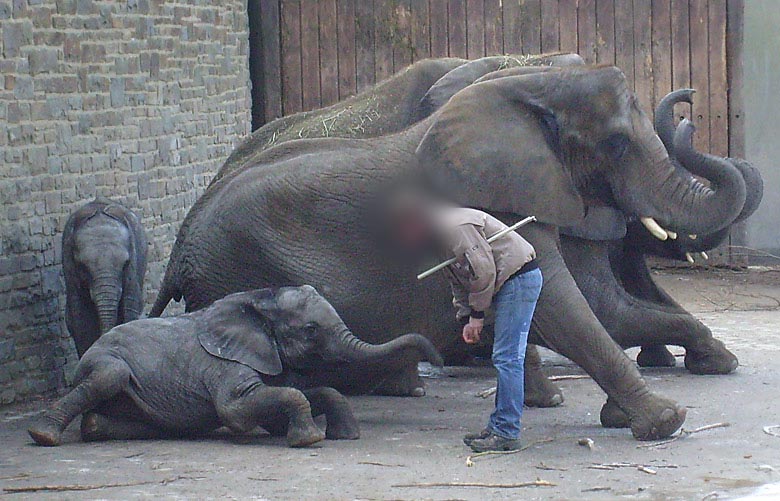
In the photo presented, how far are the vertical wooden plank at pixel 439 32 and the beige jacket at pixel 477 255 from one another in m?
7.49

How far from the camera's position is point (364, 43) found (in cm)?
1543

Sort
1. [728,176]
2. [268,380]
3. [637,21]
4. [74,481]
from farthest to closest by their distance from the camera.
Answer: [637,21], [728,176], [268,380], [74,481]

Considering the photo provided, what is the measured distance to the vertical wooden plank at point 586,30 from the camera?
1552cm

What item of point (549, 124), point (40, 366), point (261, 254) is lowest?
point (40, 366)

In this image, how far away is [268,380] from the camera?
8.59 meters

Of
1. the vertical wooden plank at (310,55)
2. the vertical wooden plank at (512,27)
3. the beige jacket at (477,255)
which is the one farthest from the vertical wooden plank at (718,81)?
the beige jacket at (477,255)

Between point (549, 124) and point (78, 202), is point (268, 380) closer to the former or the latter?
point (549, 124)

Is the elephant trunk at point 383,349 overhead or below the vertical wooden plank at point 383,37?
below

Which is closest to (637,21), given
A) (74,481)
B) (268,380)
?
(268,380)

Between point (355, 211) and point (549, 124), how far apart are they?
4.03 ft

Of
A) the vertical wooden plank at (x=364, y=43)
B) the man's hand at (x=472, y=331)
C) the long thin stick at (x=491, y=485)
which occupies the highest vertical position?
the vertical wooden plank at (x=364, y=43)

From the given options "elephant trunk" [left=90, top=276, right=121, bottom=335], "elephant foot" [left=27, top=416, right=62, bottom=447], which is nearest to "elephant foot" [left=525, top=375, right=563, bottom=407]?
"elephant trunk" [left=90, top=276, right=121, bottom=335]

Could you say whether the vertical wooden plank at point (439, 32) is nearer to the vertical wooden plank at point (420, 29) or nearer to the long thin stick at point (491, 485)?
the vertical wooden plank at point (420, 29)

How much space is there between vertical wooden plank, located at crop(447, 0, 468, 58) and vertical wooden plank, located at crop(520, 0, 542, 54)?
1.84 ft
